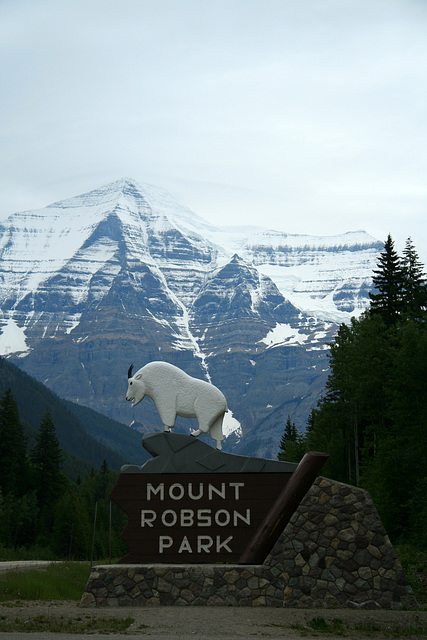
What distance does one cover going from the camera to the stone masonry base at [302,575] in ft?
69.7

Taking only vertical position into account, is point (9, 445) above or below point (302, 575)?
below

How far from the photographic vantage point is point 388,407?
49.7 meters

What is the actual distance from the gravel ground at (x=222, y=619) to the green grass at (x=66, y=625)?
16cm

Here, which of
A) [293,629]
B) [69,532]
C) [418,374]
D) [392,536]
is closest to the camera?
[293,629]

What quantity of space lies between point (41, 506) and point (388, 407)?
179 ft

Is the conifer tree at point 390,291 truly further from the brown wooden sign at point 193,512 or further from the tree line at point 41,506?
the brown wooden sign at point 193,512

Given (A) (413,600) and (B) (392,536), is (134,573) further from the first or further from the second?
(B) (392,536)

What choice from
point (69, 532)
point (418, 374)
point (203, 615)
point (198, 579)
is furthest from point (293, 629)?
point (69, 532)

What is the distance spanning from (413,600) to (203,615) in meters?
5.30

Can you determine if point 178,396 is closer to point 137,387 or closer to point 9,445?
point 137,387

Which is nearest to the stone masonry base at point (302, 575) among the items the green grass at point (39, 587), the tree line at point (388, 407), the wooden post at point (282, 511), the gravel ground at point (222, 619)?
the wooden post at point (282, 511)

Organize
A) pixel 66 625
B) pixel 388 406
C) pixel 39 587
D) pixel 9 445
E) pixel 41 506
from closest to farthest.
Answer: pixel 66 625
pixel 39 587
pixel 388 406
pixel 9 445
pixel 41 506

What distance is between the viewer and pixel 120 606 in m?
21.4

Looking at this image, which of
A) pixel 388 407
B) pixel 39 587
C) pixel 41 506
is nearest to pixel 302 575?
pixel 39 587
